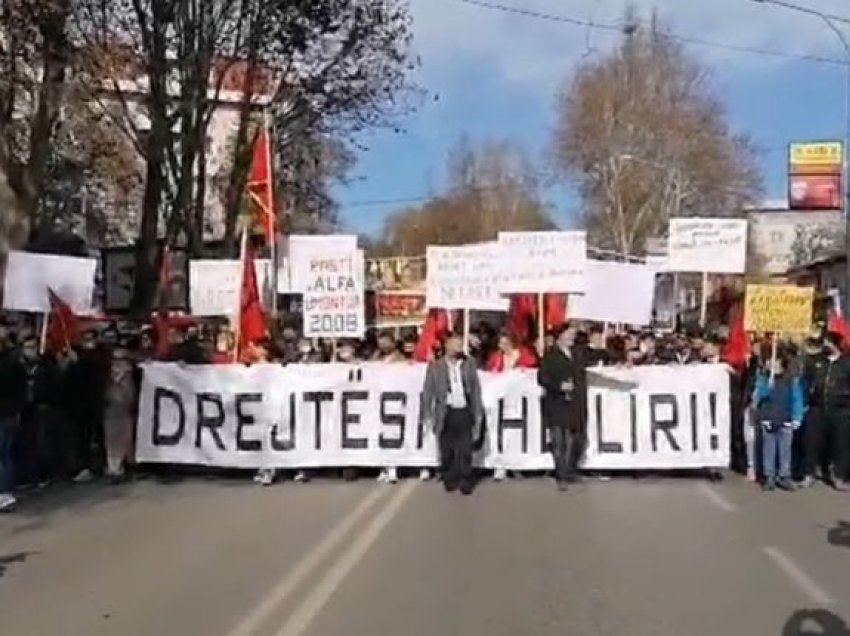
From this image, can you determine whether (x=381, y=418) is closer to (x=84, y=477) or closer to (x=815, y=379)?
(x=84, y=477)

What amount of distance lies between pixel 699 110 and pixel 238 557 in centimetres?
6331

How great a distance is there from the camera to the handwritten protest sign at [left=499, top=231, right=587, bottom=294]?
72.1ft

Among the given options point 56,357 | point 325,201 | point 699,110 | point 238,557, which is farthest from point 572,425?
point 699,110

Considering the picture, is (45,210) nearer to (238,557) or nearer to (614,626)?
(238,557)

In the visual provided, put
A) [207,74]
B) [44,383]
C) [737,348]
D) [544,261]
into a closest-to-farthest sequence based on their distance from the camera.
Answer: [44,383], [544,261], [737,348], [207,74]

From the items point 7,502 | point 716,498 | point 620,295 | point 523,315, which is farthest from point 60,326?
point 716,498

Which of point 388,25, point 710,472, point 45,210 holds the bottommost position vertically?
point 710,472

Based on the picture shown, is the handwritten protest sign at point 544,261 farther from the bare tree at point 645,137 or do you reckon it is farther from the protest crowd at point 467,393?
the bare tree at point 645,137

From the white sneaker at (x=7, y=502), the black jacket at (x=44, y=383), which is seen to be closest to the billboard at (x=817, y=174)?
the black jacket at (x=44, y=383)

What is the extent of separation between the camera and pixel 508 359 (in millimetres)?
22000

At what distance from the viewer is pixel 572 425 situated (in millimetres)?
19750

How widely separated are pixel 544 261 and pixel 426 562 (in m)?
9.68

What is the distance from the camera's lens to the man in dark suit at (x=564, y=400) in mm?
19656

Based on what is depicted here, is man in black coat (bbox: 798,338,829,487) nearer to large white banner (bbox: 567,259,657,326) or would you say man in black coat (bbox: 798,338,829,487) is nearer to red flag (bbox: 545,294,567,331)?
large white banner (bbox: 567,259,657,326)
